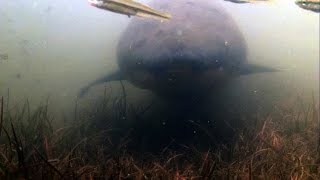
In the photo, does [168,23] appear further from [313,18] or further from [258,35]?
[313,18]

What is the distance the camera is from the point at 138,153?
17.4 ft

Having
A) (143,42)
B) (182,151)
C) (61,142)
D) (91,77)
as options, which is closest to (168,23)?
(143,42)

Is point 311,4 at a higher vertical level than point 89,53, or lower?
higher

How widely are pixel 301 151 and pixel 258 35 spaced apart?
54.9 ft

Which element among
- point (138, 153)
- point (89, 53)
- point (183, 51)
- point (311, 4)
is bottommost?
point (89, 53)

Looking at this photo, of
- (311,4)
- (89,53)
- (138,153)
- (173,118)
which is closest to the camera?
(311,4)

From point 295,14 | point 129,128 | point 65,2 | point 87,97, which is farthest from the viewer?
point 295,14

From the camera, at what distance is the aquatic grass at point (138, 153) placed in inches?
148

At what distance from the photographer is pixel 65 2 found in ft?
102

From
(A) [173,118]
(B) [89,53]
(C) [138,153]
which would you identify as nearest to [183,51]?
(C) [138,153]

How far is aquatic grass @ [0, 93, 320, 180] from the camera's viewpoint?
12.3ft

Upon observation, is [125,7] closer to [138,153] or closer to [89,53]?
[138,153]

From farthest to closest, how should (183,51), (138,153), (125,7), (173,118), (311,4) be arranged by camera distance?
1. (173,118)
2. (138,153)
3. (183,51)
4. (311,4)
5. (125,7)

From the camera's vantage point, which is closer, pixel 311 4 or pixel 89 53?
pixel 311 4
